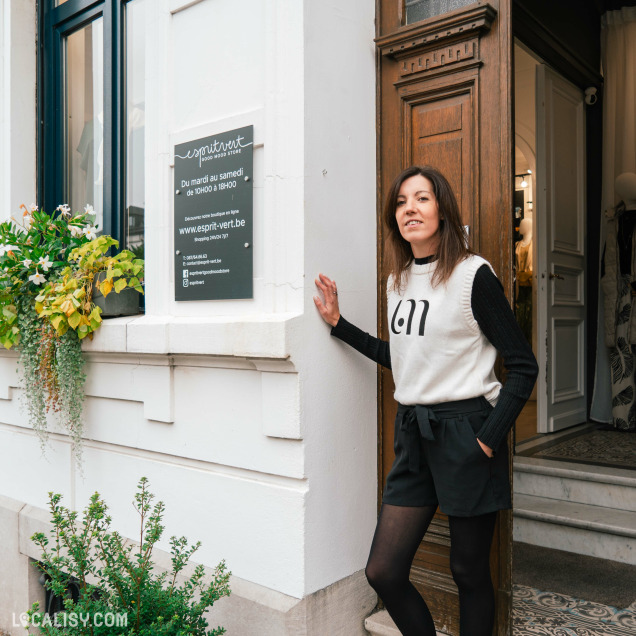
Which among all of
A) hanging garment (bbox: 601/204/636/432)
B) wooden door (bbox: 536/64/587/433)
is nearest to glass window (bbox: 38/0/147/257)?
wooden door (bbox: 536/64/587/433)

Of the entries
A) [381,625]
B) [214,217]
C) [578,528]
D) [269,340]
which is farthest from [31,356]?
[578,528]

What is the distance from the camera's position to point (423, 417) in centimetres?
235

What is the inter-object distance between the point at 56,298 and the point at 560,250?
4344 millimetres

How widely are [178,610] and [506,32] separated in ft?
8.66

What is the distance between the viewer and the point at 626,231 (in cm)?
610

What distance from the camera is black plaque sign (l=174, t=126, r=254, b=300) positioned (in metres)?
2.97

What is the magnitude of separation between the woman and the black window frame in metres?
2.33

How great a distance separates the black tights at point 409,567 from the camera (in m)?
2.30

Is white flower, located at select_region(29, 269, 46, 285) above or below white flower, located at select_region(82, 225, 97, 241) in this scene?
below

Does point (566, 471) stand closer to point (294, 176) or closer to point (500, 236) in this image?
point (500, 236)

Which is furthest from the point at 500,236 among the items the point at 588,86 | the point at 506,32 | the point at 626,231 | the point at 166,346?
the point at 588,86

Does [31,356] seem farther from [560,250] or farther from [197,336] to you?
[560,250]

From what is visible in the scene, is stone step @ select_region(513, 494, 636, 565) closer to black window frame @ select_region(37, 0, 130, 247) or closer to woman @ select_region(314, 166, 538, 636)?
woman @ select_region(314, 166, 538, 636)

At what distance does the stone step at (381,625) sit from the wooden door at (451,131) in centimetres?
20
